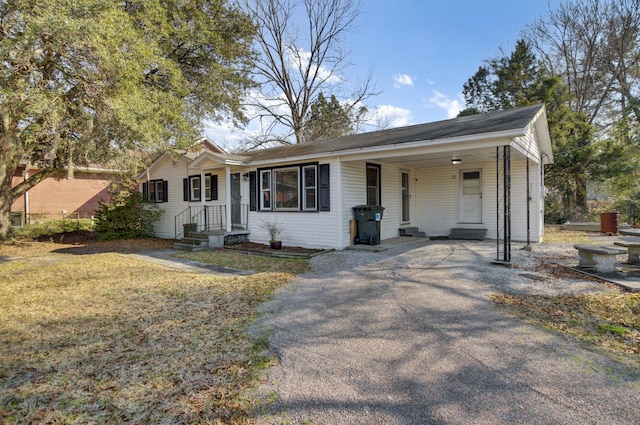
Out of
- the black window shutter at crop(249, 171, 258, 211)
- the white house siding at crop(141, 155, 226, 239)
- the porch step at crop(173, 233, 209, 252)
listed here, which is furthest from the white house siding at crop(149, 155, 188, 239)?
the black window shutter at crop(249, 171, 258, 211)

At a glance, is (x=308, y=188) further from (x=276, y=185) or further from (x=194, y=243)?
(x=194, y=243)

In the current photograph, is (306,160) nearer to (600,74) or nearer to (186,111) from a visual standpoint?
(186,111)

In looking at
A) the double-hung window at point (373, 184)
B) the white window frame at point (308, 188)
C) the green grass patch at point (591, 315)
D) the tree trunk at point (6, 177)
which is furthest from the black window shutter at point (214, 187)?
the green grass patch at point (591, 315)

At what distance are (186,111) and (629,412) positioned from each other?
1255cm

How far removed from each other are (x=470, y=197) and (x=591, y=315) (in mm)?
7865

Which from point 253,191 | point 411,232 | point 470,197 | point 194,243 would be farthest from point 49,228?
point 470,197

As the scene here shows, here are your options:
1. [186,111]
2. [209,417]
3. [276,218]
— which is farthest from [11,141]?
[209,417]

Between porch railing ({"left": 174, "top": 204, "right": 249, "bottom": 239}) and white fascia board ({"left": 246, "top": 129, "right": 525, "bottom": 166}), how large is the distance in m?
3.34

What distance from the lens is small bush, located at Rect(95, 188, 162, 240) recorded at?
14.2 meters

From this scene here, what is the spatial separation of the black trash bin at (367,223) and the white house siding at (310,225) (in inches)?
20.7

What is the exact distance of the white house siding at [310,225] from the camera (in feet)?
31.1

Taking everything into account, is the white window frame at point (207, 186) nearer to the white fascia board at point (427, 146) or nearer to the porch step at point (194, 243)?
the porch step at point (194, 243)

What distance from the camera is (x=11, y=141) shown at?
410 inches

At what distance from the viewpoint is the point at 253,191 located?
11406 mm
